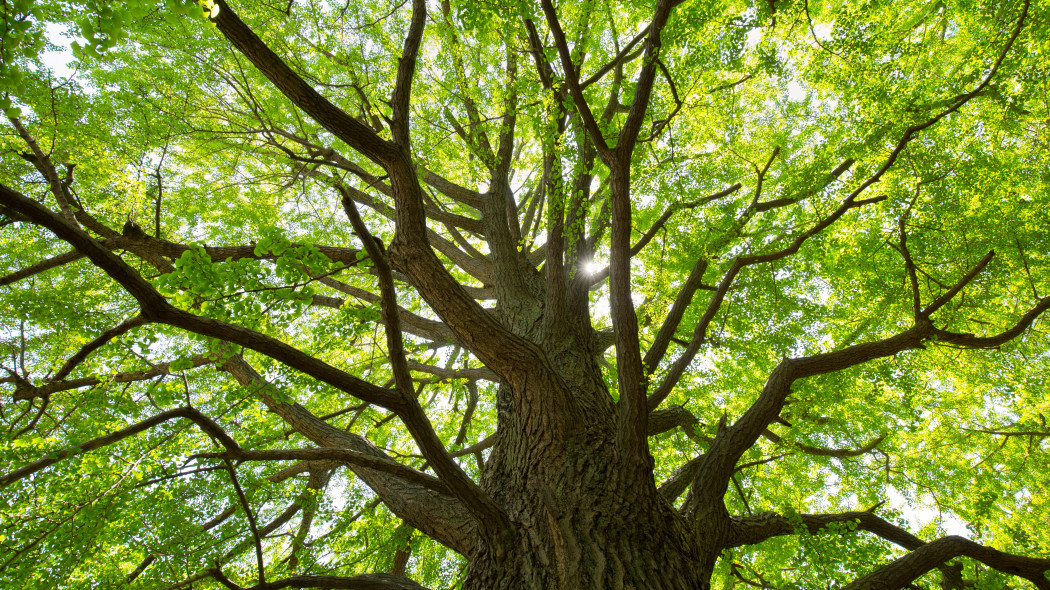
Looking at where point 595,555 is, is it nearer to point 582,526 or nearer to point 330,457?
point 582,526

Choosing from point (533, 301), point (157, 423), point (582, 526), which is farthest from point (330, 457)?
point (533, 301)

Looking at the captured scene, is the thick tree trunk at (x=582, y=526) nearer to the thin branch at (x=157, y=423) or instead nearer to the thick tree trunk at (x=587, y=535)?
the thick tree trunk at (x=587, y=535)

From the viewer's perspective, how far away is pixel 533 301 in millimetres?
5312

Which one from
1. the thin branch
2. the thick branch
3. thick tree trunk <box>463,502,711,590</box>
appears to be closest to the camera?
the thin branch

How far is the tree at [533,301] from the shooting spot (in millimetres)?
2740

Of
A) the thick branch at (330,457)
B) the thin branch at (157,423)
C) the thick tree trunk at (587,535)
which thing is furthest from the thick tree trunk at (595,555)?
the thin branch at (157,423)

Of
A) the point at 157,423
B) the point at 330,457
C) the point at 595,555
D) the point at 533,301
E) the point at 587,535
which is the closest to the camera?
the point at 157,423

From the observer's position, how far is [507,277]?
5453 millimetres

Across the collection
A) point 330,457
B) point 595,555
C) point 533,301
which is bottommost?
point 595,555

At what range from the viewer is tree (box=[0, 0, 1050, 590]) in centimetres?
274

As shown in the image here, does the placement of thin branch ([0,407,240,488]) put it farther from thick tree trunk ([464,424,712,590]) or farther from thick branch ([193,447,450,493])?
thick tree trunk ([464,424,712,590])

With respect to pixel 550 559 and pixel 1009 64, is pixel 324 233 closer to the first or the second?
pixel 550 559

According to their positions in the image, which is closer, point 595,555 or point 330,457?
point 330,457

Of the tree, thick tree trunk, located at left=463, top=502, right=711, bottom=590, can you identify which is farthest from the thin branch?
thick tree trunk, located at left=463, top=502, right=711, bottom=590
